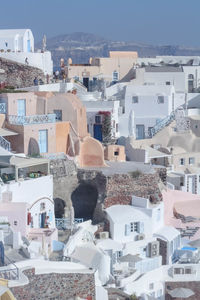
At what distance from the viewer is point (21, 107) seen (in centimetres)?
4047

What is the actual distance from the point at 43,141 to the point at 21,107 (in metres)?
2.59

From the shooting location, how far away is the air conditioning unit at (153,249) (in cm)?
3494

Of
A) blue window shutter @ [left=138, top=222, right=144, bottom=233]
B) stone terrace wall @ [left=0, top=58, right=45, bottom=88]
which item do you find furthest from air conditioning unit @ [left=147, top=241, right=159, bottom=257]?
stone terrace wall @ [left=0, top=58, right=45, bottom=88]

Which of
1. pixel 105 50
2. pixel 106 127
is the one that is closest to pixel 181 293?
pixel 106 127

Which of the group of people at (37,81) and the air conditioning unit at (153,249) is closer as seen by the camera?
the air conditioning unit at (153,249)

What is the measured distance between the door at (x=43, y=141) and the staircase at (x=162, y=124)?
41.3ft

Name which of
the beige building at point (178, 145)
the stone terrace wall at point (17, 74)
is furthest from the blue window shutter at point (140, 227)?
the stone terrace wall at point (17, 74)

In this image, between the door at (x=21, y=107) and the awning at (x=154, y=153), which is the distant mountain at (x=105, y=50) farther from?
the door at (x=21, y=107)

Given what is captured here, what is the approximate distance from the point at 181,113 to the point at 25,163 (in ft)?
62.9

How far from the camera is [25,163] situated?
33.8 meters

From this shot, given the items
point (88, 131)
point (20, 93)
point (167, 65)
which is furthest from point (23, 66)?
point (167, 65)

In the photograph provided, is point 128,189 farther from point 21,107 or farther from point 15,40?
point 15,40

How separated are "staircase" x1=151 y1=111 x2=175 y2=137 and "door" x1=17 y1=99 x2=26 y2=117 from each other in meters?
11.8

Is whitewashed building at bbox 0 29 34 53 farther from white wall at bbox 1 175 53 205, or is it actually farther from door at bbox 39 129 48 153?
white wall at bbox 1 175 53 205
